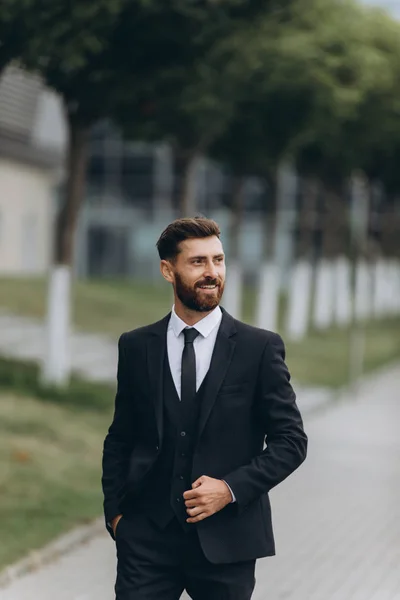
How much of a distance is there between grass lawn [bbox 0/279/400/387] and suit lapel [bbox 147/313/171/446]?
1518cm

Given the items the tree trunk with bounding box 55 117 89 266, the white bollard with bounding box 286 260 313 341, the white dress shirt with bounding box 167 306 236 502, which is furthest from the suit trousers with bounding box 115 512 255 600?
the white bollard with bounding box 286 260 313 341

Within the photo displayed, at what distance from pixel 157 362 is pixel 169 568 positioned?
61cm

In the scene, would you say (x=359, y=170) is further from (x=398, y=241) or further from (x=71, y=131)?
(x=71, y=131)

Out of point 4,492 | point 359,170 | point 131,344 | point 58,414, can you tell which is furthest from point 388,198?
point 131,344

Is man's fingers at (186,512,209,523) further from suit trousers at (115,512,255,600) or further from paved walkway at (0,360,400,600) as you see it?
paved walkway at (0,360,400,600)

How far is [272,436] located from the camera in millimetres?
4316

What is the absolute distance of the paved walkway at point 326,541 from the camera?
24.1ft

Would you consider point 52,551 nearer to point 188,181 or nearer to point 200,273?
point 200,273

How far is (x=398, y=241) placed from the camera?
156 ft

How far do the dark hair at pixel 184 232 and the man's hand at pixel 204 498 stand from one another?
2.18 feet

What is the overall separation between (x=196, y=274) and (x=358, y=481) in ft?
24.1

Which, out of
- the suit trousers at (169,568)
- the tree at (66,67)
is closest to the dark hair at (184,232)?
the suit trousers at (169,568)

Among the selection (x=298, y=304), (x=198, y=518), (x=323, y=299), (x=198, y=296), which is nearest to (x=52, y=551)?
(x=198, y=518)

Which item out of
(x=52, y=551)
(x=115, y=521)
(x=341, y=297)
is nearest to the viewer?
(x=115, y=521)
